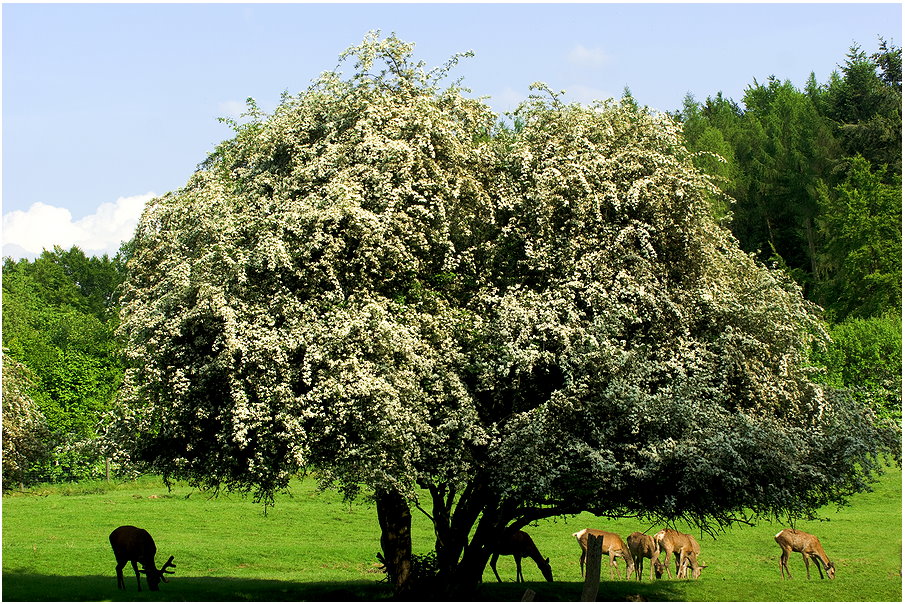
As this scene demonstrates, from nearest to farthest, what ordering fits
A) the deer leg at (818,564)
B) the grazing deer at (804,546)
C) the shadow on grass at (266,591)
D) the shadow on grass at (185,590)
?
the shadow on grass at (185,590) < the shadow on grass at (266,591) < the grazing deer at (804,546) < the deer leg at (818,564)

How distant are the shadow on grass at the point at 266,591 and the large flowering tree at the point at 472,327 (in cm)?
391

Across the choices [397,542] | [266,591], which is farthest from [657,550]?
[266,591]

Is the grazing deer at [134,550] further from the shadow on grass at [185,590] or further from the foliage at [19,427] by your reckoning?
the foliage at [19,427]

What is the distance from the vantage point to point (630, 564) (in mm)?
30766

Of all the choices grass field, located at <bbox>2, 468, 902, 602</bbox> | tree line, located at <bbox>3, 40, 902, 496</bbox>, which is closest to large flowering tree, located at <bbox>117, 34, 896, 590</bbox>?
grass field, located at <bbox>2, 468, 902, 602</bbox>

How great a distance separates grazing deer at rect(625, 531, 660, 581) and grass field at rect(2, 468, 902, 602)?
73 cm

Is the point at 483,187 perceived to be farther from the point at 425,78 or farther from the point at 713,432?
the point at 713,432

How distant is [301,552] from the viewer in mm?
38219

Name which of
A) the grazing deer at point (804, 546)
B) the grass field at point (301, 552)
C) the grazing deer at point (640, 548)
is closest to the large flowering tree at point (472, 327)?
the grass field at point (301, 552)

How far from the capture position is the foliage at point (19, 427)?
69.5 ft

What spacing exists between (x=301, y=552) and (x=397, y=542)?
13.0 metres

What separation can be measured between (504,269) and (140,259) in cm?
987

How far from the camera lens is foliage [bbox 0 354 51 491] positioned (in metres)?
21.2

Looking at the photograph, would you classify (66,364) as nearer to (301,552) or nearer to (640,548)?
(301,552)
